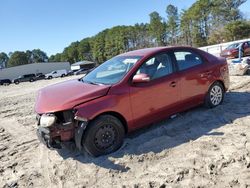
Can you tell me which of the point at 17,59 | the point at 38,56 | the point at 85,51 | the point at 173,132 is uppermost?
the point at 38,56

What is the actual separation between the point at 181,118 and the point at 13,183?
137 inches

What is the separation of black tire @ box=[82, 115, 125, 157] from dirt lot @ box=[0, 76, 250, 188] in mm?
127

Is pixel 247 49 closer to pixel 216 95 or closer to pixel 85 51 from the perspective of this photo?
pixel 216 95

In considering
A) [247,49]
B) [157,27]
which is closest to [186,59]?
[247,49]

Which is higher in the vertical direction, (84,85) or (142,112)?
(84,85)

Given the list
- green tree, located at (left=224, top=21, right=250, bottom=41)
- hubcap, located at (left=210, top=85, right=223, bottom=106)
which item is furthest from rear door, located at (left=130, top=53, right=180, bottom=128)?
green tree, located at (left=224, top=21, right=250, bottom=41)

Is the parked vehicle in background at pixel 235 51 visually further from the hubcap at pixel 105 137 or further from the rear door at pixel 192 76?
the hubcap at pixel 105 137

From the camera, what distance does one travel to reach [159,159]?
449 centimetres

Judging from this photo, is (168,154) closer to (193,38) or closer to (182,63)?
(182,63)

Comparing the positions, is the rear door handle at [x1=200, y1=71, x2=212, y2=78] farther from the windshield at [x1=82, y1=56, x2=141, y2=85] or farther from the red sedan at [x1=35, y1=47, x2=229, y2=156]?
the windshield at [x1=82, y1=56, x2=141, y2=85]

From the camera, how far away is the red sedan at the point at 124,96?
4.61 meters

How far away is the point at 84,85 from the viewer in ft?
17.7

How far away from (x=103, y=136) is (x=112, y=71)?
1.44 meters

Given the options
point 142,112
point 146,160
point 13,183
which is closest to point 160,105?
point 142,112
